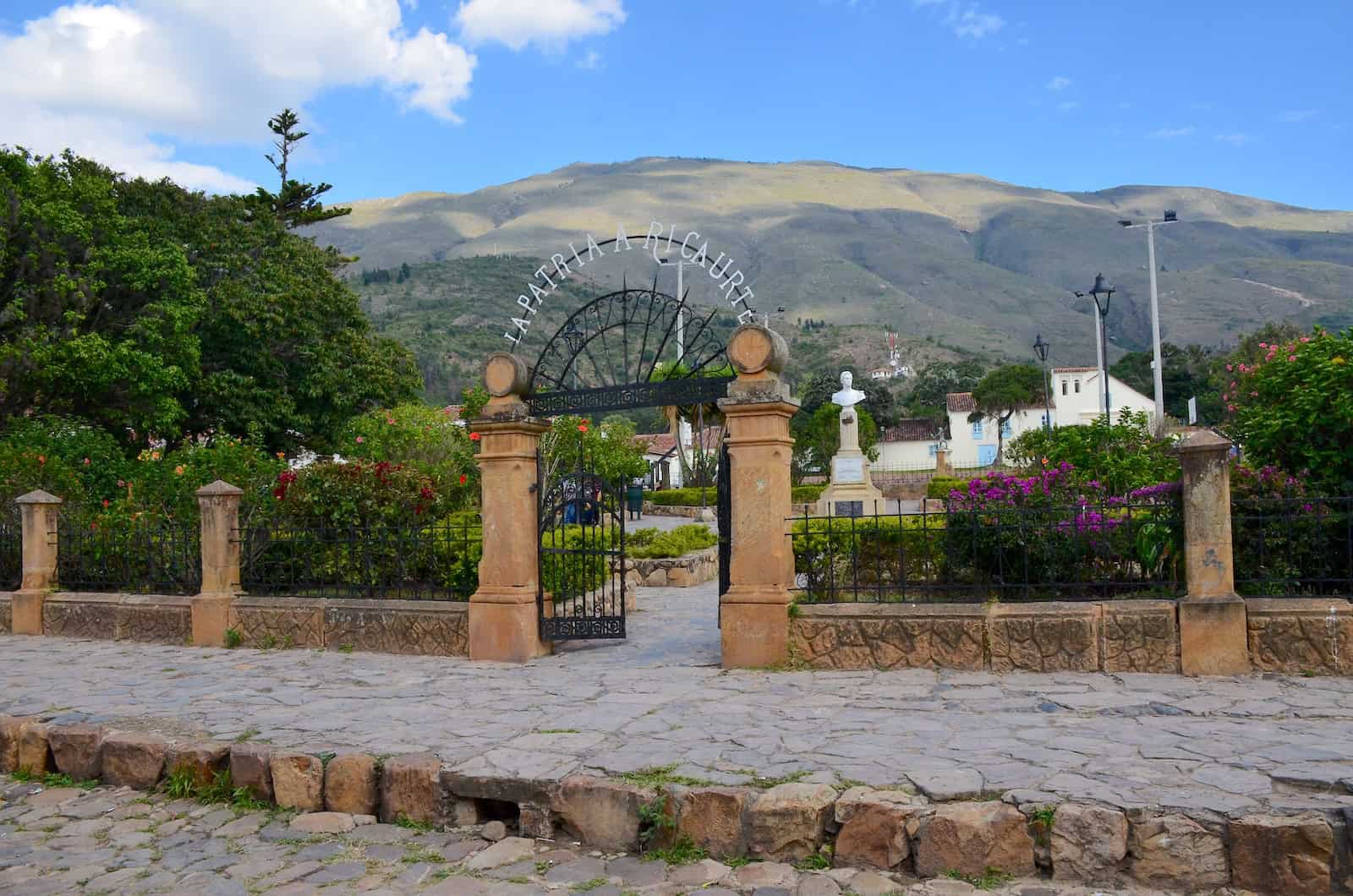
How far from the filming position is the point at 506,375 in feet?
32.9

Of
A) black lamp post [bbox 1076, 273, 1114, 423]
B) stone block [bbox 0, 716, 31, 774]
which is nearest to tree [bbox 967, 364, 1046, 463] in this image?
black lamp post [bbox 1076, 273, 1114, 423]

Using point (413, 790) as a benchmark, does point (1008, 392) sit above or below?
above

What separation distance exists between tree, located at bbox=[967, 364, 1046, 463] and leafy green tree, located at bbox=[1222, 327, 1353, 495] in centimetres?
5458

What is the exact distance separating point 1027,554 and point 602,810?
4894mm

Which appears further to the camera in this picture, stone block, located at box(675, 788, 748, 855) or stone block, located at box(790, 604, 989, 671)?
stone block, located at box(790, 604, 989, 671)

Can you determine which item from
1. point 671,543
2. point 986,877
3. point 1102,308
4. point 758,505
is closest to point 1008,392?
point 1102,308

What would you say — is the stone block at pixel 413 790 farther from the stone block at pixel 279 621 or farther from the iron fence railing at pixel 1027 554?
the stone block at pixel 279 621

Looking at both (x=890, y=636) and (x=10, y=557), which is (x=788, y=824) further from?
(x=10, y=557)

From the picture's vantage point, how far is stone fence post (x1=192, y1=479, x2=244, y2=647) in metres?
11.3

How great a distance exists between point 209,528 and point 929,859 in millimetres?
9571

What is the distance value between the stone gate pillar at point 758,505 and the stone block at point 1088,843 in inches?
167

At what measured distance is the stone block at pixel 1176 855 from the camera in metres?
4.34

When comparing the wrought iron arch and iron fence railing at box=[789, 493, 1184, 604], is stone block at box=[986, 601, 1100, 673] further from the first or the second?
the wrought iron arch

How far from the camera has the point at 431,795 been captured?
18.4 ft
